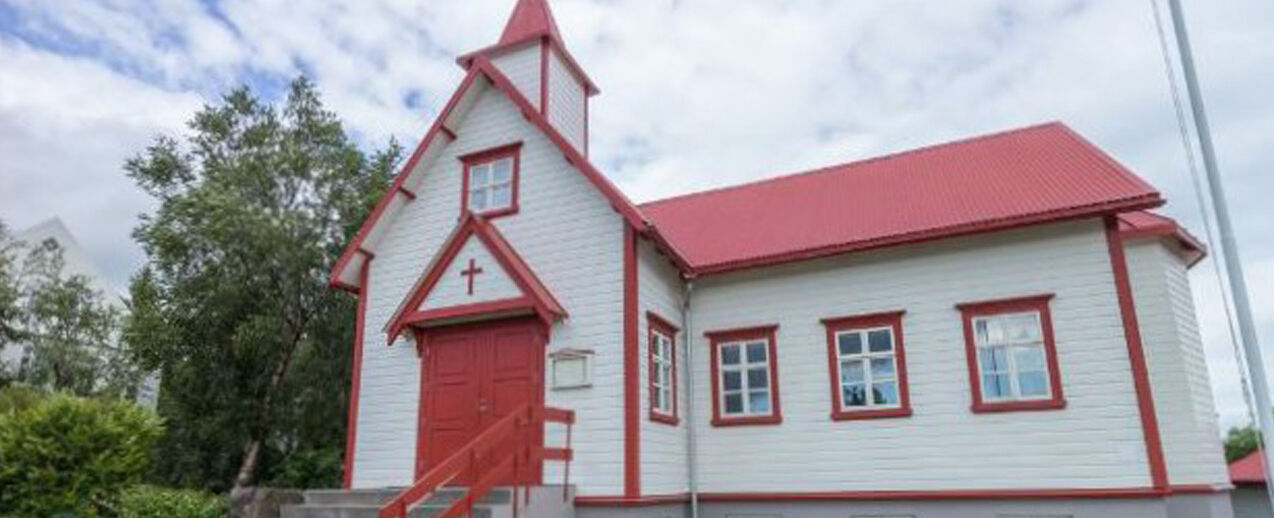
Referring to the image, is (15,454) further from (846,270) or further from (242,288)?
(846,270)

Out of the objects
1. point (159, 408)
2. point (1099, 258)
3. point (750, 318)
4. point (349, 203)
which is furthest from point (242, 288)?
point (1099, 258)

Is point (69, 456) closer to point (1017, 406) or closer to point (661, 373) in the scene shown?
point (661, 373)

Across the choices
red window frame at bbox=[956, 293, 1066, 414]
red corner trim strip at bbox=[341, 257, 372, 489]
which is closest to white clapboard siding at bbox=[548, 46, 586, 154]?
red corner trim strip at bbox=[341, 257, 372, 489]

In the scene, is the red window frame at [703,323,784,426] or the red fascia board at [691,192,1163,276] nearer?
the red fascia board at [691,192,1163,276]

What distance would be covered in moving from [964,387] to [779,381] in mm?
2691

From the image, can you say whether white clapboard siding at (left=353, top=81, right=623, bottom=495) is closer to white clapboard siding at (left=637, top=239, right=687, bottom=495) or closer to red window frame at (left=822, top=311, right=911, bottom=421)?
white clapboard siding at (left=637, top=239, right=687, bottom=495)

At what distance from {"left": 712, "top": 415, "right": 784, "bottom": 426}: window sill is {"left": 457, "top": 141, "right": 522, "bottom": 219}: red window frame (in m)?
4.56

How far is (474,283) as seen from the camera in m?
12.5

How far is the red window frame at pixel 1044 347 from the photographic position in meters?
11.2

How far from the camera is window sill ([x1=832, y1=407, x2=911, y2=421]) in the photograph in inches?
475

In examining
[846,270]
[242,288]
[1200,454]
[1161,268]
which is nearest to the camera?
[1200,454]

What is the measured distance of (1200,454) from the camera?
10828 millimetres

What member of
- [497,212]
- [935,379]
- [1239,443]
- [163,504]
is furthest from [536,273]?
[1239,443]

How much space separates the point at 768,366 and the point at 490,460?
183 inches
